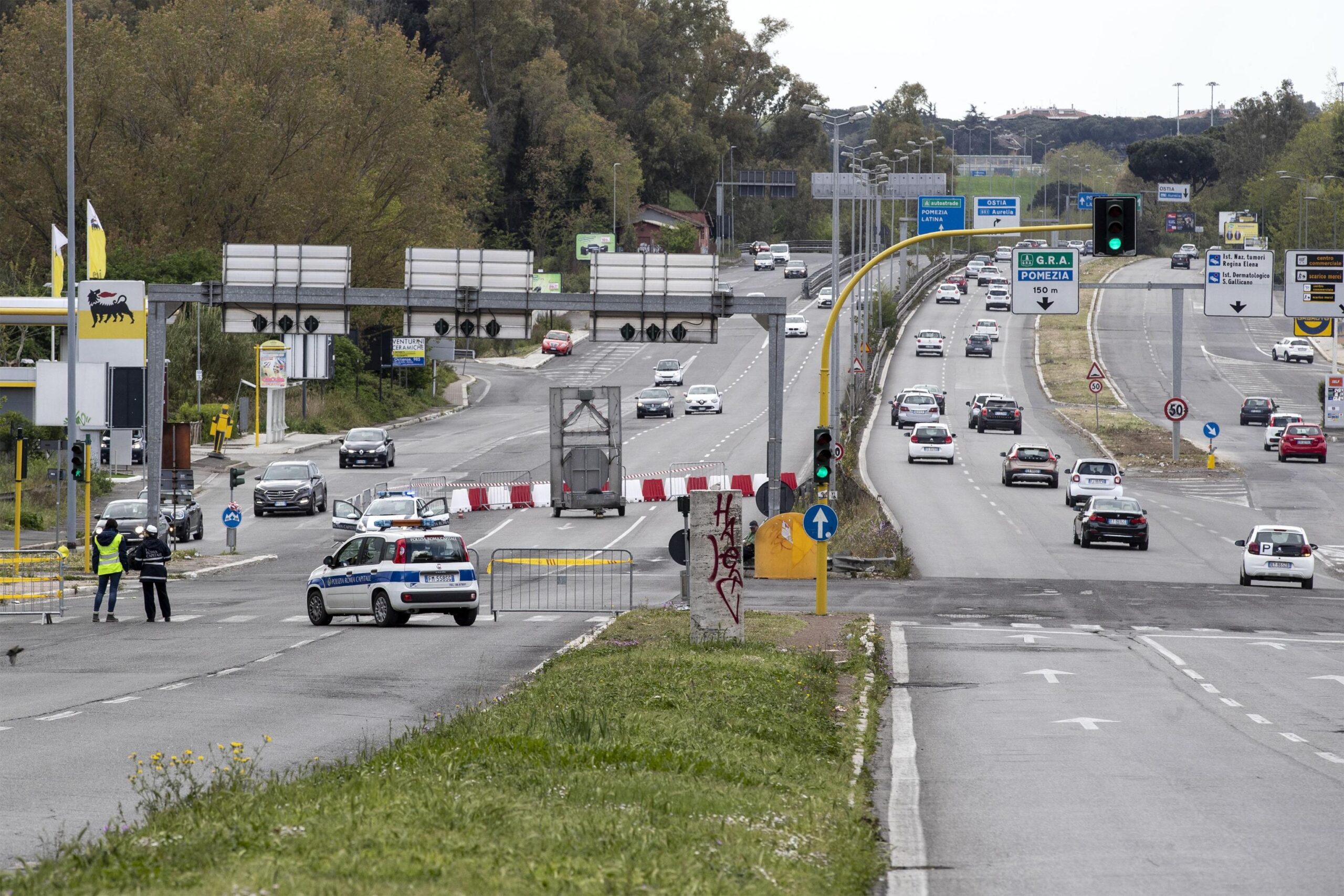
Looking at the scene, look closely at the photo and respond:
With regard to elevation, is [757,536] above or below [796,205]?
below

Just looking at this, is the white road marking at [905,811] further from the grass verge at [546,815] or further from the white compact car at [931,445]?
the white compact car at [931,445]

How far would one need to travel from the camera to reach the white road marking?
9.30 metres

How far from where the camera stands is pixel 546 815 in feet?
29.1

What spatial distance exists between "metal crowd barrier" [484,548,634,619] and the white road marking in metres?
11.2

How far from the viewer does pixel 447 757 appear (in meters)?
10.6

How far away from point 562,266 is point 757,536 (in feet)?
341

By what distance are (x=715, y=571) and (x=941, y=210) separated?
5238 cm

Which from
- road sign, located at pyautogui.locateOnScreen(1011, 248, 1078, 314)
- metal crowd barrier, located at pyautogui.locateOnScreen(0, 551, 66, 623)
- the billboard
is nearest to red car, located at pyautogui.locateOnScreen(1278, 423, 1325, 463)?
road sign, located at pyautogui.locateOnScreen(1011, 248, 1078, 314)

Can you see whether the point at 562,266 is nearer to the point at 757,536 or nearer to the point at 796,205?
the point at 796,205

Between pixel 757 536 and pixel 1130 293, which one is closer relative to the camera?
pixel 757 536

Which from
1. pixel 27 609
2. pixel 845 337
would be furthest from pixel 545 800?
pixel 845 337

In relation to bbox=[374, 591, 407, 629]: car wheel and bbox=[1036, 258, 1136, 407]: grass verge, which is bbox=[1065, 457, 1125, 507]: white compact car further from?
bbox=[374, 591, 407, 629]: car wheel

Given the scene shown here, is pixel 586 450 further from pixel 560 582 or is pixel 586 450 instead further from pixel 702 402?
pixel 702 402

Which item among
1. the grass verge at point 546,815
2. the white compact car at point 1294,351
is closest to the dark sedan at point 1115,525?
the grass verge at point 546,815
